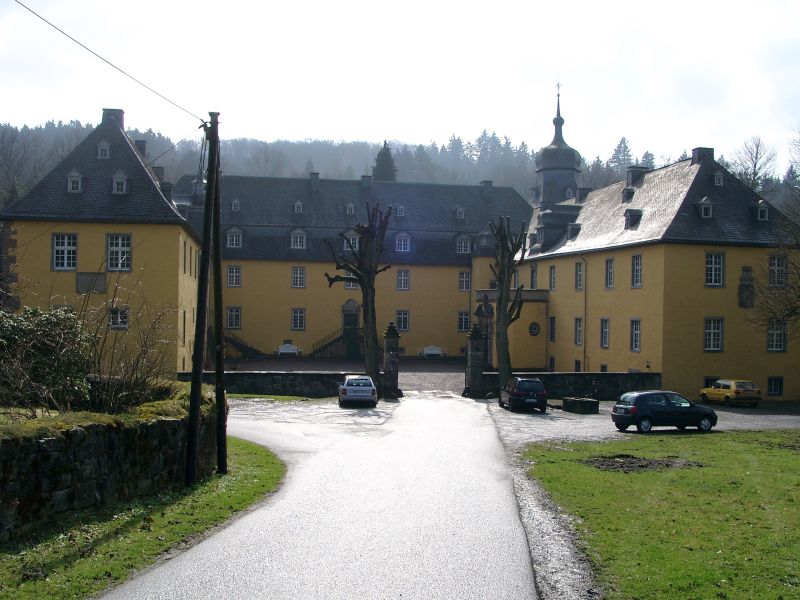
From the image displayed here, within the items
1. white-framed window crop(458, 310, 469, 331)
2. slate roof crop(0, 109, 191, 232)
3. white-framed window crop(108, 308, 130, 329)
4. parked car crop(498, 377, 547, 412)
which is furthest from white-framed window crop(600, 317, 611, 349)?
white-framed window crop(108, 308, 130, 329)

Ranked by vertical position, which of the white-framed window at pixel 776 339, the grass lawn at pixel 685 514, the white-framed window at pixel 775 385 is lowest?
the grass lawn at pixel 685 514

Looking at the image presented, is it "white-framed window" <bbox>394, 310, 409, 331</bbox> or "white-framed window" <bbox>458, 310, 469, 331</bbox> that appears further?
"white-framed window" <bbox>458, 310, 469, 331</bbox>

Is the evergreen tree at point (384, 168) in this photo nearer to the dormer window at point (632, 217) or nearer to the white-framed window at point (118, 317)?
the dormer window at point (632, 217)

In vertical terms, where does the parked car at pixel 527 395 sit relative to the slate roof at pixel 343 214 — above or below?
below

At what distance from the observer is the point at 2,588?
8.73m

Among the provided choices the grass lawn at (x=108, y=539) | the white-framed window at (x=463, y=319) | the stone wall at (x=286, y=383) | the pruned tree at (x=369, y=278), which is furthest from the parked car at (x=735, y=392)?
the grass lawn at (x=108, y=539)

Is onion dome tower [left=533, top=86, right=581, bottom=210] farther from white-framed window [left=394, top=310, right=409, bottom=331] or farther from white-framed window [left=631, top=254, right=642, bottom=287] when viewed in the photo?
white-framed window [left=631, top=254, right=642, bottom=287]

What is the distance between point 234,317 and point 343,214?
11.5 m

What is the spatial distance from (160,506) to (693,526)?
8358mm

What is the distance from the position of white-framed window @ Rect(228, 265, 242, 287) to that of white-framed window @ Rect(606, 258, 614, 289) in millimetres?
26422

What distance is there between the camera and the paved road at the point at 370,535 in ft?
31.2

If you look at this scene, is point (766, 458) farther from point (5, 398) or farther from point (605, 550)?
point (5, 398)

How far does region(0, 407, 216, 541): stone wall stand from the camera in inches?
404

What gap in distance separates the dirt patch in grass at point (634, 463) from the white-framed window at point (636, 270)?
2309 centimetres
